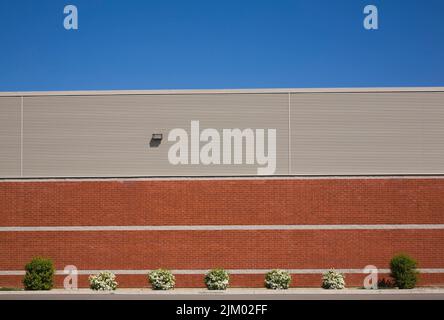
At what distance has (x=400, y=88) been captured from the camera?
1161 inches

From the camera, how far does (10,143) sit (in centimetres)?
2984

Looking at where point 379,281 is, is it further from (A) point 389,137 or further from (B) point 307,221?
(A) point 389,137

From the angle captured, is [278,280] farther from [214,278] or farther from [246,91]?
[246,91]

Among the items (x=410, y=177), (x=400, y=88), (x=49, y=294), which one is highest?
(x=400, y=88)

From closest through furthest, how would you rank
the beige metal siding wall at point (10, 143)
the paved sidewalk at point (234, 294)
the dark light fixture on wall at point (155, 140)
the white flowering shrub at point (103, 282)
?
1. the paved sidewalk at point (234, 294)
2. the white flowering shrub at point (103, 282)
3. the dark light fixture on wall at point (155, 140)
4. the beige metal siding wall at point (10, 143)

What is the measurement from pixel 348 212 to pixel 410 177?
3.06 m

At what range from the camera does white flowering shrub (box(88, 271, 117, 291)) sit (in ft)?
90.3

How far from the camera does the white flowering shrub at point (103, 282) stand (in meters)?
27.5

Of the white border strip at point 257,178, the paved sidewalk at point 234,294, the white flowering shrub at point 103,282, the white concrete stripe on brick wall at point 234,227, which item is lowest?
the paved sidewalk at point 234,294

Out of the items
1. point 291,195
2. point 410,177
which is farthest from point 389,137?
point 291,195

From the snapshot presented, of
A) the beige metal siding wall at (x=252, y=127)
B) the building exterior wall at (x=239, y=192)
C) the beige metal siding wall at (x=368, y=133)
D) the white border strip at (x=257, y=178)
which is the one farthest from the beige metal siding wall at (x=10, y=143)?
the beige metal siding wall at (x=368, y=133)

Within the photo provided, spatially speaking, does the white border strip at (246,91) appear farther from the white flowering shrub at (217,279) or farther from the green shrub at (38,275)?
the white flowering shrub at (217,279)

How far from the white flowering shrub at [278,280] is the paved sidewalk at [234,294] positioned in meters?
0.41

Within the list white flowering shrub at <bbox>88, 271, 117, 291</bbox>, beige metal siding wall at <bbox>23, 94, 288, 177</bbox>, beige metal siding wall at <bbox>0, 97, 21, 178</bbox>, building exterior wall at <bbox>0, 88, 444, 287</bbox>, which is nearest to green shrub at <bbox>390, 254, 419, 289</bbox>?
building exterior wall at <bbox>0, 88, 444, 287</bbox>
